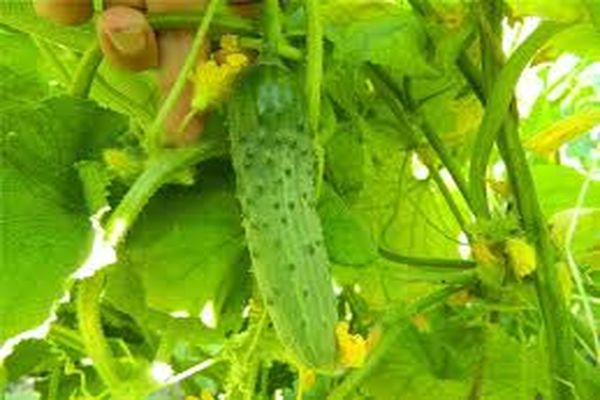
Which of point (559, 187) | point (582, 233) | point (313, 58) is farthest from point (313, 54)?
point (559, 187)

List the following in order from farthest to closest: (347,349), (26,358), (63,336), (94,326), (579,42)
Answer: (26,358) < (63,336) < (579,42) < (94,326) < (347,349)

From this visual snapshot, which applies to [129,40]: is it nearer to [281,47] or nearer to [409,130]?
[281,47]

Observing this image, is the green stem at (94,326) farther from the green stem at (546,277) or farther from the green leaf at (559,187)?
the green leaf at (559,187)

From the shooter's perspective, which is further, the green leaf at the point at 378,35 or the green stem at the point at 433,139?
the green stem at the point at 433,139

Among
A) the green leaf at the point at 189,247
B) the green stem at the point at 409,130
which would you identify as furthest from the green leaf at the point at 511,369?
the green leaf at the point at 189,247

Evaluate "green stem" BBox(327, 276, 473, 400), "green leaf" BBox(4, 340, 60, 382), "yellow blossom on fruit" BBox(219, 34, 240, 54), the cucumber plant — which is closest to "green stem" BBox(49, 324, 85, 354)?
the cucumber plant

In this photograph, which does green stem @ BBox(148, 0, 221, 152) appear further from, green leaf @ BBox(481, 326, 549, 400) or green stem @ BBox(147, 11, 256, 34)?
green leaf @ BBox(481, 326, 549, 400)
